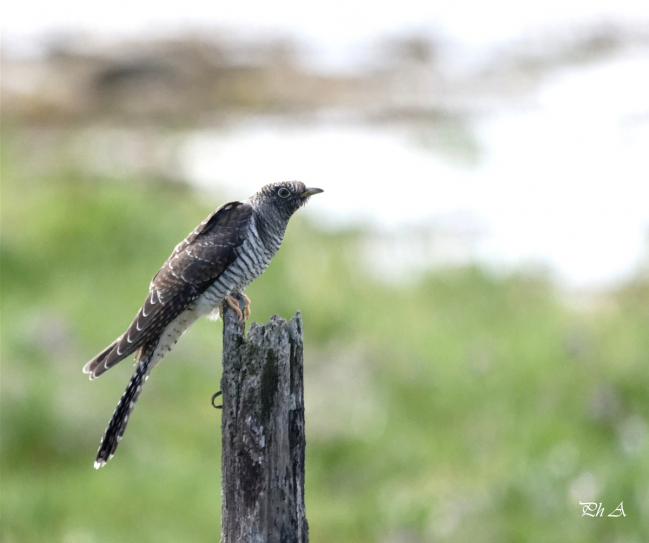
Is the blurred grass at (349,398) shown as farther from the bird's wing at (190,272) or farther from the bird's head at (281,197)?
the bird's head at (281,197)

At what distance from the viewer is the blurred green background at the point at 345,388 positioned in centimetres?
660

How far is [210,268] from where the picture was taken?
437 cm

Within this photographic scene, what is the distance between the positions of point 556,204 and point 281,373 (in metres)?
13.7

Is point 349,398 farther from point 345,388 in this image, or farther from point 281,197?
point 281,197

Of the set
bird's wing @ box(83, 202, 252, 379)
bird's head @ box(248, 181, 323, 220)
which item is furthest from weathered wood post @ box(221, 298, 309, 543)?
bird's head @ box(248, 181, 323, 220)

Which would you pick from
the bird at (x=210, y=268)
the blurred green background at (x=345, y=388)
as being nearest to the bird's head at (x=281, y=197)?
the bird at (x=210, y=268)

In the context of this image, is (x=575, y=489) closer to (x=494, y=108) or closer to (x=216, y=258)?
(x=216, y=258)

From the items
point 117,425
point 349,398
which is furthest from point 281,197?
point 349,398

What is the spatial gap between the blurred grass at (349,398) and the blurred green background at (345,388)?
0.07 feet

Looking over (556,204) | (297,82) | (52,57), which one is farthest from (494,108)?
(52,57)

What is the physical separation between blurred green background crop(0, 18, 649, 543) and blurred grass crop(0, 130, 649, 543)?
21mm

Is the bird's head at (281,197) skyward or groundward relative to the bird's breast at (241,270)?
skyward

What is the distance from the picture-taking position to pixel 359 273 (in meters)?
11.6

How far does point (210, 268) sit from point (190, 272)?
0.34 feet
